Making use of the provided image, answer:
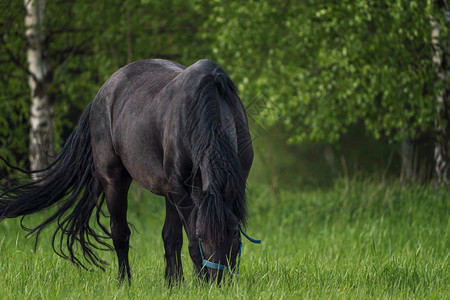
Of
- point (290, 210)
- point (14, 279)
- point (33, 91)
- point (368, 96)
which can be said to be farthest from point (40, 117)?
point (14, 279)

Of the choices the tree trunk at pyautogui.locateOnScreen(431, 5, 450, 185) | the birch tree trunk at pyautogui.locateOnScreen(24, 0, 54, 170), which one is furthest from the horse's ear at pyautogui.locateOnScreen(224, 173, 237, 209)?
the birch tree trunk at pyautogui.locateOnScreen(24, 0, 54, 170)

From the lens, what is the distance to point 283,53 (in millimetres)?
12320

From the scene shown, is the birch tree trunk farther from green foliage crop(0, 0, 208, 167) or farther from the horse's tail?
the horse's tail

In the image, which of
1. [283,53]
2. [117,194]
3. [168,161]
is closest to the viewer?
[168,161]

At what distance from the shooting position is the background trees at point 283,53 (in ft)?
34.1

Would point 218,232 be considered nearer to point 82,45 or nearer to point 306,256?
point 306,256

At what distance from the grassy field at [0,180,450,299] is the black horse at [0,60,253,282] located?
36 cm

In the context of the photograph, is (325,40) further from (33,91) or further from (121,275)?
(121,275)

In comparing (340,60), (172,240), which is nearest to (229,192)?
(172,240)

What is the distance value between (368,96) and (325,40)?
1.35 meters

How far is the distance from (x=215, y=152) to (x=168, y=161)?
724 millimetres

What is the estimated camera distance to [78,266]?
5773mm

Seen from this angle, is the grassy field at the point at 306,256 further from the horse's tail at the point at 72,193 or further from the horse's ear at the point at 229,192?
the horse's ear at the point at 229,192

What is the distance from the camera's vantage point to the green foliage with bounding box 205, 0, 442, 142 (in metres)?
10.3
